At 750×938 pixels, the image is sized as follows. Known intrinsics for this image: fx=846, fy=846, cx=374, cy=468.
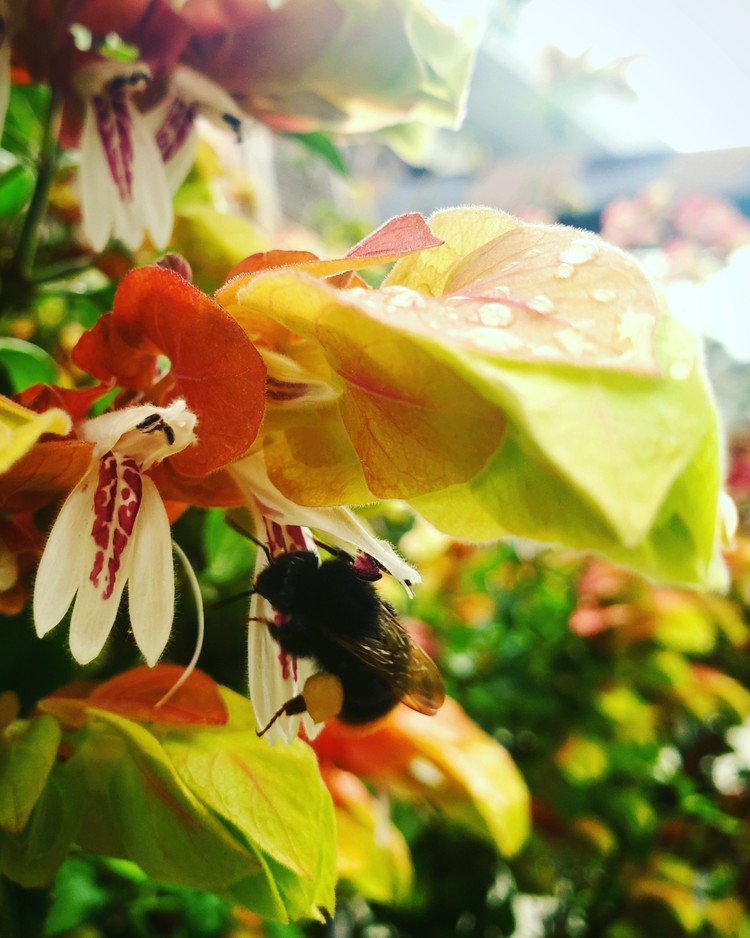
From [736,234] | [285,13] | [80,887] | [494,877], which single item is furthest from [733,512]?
[736,234]

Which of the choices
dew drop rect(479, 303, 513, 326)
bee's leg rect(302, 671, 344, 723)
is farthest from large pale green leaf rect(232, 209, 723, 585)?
bee's leg rect(302, 671, 344, 723)

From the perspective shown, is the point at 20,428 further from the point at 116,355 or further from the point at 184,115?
the point at 184,115

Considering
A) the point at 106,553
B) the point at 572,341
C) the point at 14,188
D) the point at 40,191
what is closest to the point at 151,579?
the point at 106,553

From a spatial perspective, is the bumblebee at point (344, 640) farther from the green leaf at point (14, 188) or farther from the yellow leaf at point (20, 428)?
the green leaf at point (14, 188)

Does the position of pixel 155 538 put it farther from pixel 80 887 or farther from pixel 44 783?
pixel 80 887

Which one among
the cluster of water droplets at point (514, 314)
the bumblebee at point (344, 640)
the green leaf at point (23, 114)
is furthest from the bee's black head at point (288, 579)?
the green leaf at point (23, 114)

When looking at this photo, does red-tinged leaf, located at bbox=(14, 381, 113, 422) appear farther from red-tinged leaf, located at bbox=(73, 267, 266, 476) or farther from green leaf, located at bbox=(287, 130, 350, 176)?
green leaf, located at bbox=(287, 130, 350, 176)
